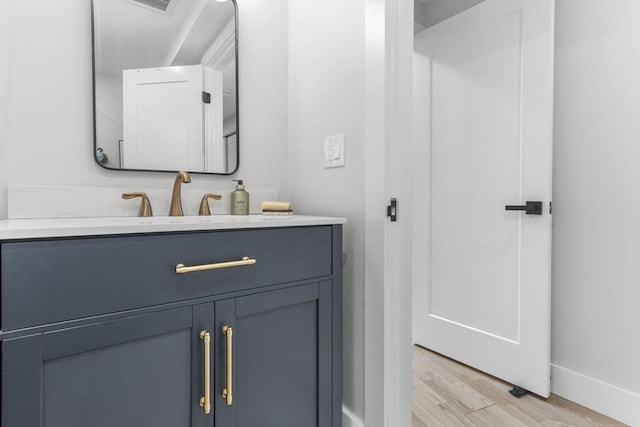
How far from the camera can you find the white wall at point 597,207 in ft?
4.93

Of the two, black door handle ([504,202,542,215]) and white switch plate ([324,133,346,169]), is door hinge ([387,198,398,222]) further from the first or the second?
black door handle ([504,202,542,215])

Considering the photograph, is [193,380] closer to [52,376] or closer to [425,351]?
[52,376]

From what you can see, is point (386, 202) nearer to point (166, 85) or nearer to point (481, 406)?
point (166, 85)

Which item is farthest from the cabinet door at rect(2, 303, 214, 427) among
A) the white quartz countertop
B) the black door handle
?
the black door handle

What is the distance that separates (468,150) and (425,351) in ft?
4.34

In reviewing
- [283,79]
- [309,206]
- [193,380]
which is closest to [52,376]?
[193,380]

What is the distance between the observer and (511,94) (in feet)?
5.88

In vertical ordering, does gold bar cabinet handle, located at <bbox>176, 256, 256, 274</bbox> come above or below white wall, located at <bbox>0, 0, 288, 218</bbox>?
below

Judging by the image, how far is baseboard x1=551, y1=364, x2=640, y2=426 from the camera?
1.50 metres

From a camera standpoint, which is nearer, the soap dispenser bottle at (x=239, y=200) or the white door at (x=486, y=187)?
the soap dispenser bottle at (x=239, y=200)

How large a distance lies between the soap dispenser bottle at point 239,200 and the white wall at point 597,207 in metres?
1.57

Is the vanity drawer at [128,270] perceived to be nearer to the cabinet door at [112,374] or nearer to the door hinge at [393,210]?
the cabinet door at [112,374]

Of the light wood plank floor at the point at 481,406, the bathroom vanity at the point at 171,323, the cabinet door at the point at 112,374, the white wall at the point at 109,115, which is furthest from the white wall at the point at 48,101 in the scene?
the light wood plank floor at the point at 481,406

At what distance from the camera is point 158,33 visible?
51.1 inches
